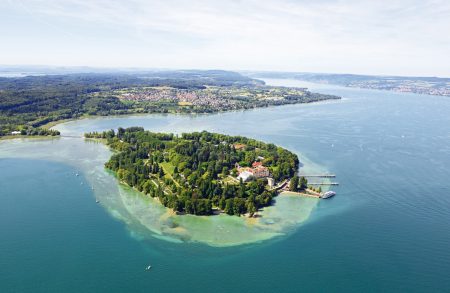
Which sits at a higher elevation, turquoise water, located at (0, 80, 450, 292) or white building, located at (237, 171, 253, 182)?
white building, located at (237, 171, 253, 182)

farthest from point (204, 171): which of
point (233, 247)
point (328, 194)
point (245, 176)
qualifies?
point (233, 247)

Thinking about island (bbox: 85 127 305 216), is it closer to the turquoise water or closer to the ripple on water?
the ripple on water

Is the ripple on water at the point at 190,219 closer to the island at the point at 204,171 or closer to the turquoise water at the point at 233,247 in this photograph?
the turquoise water at the point at 233,247

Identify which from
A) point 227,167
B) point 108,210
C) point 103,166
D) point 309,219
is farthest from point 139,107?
point 309,219

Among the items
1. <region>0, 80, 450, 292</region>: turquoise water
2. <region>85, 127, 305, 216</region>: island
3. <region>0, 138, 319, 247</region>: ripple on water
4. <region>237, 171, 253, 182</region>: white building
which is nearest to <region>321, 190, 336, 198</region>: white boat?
<region>0, 80, 450, 292</region>: turquoise water

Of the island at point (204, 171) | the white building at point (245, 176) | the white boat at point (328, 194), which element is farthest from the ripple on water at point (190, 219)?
the white building at point (245, 176)
